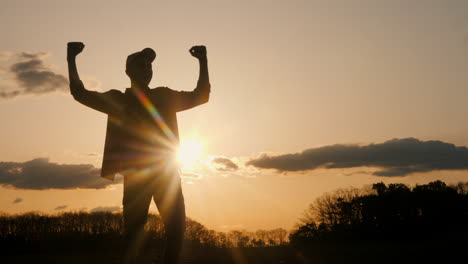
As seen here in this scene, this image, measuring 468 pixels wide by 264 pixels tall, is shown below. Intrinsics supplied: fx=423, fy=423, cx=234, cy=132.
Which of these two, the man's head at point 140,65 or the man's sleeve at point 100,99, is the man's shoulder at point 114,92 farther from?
the man's head at point 140,65

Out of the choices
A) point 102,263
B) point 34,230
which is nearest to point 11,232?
point 34,230

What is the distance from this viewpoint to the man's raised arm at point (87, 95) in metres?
4.62

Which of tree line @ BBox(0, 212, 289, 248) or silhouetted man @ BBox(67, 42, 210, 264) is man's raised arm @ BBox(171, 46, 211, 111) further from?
tree line @ BBox(0, 212, 289, 248)

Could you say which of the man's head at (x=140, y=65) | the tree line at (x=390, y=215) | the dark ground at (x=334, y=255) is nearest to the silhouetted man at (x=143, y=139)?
the man's head at (x=140, y=65)

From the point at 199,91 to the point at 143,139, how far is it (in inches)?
32.5

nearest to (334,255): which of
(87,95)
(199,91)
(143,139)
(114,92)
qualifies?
(199,91)

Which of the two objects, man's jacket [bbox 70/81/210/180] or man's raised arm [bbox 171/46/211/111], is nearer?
man's jacket [bbox 70/81/210/180]

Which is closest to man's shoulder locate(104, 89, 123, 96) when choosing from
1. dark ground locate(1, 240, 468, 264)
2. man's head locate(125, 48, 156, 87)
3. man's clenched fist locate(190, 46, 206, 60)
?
man's head locate(125, 48, 156, 87)

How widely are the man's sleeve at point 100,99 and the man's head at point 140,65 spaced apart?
27 cm

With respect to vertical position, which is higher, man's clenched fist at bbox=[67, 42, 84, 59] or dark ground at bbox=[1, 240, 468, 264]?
man's clenched fist at bbox=[67, 42, 84, 59]

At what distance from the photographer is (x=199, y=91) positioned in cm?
480

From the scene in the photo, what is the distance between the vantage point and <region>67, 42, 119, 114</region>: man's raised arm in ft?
15.2

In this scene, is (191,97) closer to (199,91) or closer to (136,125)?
(199,91)

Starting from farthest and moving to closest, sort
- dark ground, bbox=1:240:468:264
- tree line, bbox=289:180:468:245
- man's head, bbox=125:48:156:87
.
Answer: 1. tree line, bbox=289:180:468:245
2. dark ground, bbox=1:240:468:264
3. man's head, bbox=125:48:156:87
